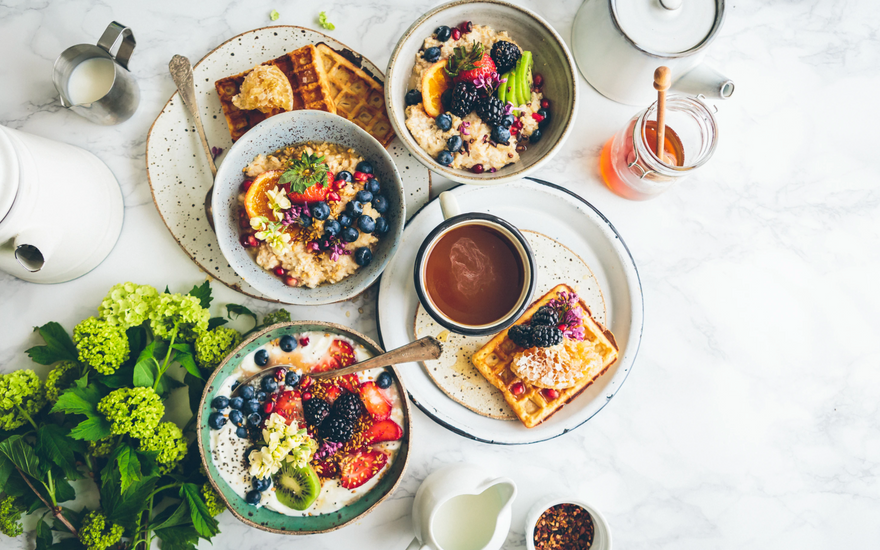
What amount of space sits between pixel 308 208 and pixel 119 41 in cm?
104

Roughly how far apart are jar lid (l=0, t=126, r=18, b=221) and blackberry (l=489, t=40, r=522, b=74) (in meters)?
1.56

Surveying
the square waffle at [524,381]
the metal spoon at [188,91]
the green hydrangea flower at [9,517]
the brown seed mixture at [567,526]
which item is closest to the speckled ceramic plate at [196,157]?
the metal spoon at [188,91]

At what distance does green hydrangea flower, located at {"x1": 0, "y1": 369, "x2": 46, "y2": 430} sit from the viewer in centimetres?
181

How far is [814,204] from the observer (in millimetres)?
2314

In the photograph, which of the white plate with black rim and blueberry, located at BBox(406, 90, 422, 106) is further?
the white plate with black rim

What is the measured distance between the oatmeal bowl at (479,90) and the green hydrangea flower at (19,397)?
5.18 feet

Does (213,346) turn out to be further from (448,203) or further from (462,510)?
(462,510)

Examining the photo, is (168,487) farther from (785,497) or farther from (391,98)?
(785,497)

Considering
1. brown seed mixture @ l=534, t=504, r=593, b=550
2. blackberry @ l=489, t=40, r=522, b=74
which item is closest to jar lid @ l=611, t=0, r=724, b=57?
blackberry @ l=489, t=40, r=522, b=74

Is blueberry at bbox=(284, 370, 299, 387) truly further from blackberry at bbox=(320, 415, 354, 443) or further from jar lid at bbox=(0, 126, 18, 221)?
jar lid at bbox=(0, 126, 18, 221)

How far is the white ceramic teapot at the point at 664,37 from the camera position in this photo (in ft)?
6.06

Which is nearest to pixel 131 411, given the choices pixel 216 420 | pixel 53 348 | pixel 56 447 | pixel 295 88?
Answer: pixel 216 420

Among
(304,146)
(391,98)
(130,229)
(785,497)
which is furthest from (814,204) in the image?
(130,229)

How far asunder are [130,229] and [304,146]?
2.61 ft
